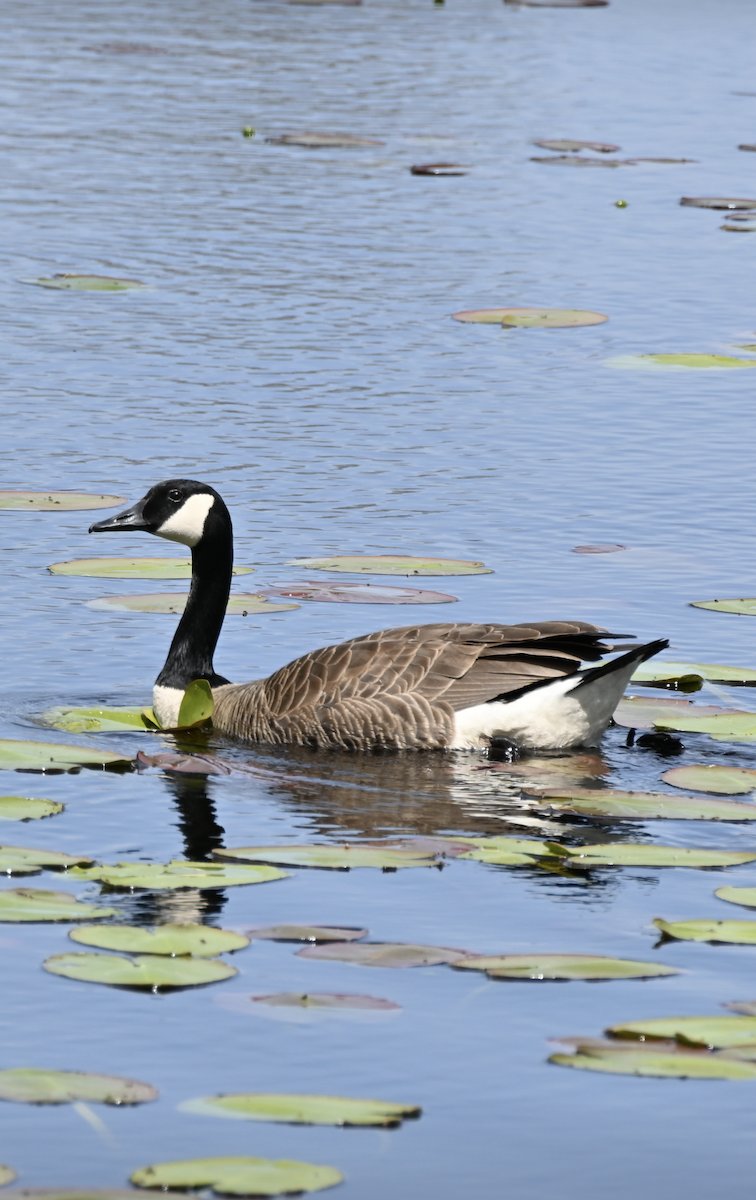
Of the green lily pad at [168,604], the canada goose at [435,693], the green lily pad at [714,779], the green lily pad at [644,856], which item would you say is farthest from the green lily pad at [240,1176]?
the green lily pad at [168,604]

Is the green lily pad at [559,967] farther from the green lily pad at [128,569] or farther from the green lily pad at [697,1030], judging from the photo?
the green lily pad at [128,569]

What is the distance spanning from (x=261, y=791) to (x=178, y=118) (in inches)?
821

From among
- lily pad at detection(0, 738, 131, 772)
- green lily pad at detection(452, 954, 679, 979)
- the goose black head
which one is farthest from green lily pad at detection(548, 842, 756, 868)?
the goose black head

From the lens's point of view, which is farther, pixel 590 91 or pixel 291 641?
pixel 590 91

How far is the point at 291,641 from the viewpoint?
36.0ft

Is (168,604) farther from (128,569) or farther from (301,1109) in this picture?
(301,1109)

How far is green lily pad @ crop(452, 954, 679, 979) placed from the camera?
6484 millimetres

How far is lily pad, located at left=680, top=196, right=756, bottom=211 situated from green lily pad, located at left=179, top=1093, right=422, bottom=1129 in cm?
1879

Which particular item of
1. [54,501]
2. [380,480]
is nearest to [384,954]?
[54,501]

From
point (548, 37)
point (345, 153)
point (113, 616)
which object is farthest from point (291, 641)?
point (548, 37)

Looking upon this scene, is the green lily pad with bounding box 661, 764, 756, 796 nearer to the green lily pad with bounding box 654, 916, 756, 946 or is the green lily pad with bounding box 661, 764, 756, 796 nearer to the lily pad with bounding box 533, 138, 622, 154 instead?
the green lily pad with bounding box 654, 916, 756, 946

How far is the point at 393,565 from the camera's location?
1170 centimetres

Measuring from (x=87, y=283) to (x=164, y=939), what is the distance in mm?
13215

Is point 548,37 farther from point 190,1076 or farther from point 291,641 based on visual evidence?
point 190,1076
